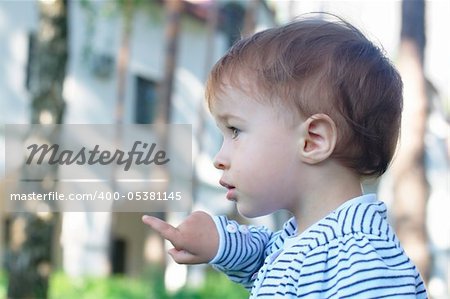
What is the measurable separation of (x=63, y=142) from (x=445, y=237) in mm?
20052

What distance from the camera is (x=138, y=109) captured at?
20.9 meters

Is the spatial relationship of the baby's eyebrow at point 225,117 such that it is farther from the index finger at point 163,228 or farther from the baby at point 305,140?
the index finger at point 163,228

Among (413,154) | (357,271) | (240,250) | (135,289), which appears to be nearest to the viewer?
(357,271)

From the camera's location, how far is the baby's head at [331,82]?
78.2 inches

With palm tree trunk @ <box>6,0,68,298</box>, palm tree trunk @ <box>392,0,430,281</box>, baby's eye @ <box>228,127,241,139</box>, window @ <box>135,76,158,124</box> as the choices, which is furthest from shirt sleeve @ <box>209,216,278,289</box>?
window @ <box>135,76,158,124</box>

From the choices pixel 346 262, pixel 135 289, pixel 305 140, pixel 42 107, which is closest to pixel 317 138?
pixel 305 140

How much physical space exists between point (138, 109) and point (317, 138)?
19.0 m

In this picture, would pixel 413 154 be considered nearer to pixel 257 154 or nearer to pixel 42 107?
pixel 42 107

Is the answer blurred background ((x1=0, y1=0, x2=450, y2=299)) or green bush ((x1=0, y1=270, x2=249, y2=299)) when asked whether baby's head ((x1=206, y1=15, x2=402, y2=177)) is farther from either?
green bush ((x1=0, y1=270, x2=249, y2=299))

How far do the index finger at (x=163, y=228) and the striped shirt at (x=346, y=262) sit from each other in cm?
20

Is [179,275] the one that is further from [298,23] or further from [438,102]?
[298,23]

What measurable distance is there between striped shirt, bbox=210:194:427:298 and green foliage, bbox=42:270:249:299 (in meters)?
8.14

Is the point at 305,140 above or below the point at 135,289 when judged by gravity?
above

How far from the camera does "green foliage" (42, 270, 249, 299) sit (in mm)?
10516
